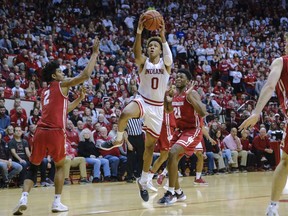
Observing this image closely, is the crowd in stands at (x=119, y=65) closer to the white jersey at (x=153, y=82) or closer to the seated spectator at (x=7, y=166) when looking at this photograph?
the seated spectator at (x=7, y=166)

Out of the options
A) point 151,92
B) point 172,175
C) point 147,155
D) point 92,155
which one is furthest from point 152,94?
point 92,155

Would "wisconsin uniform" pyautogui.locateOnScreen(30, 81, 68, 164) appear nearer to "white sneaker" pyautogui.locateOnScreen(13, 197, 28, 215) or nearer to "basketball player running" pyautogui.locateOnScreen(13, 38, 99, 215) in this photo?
"basketball player running" pyautogui.locateOnScreen(13, 38, 99, 215)

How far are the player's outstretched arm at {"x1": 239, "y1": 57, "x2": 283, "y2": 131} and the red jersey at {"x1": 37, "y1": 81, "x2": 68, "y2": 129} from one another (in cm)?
277

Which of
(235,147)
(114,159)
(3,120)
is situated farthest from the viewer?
(235,147)

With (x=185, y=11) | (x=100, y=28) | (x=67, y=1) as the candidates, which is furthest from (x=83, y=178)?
(x=185, y=11)

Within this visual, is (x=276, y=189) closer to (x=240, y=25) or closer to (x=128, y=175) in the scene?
(x=128, y=175)

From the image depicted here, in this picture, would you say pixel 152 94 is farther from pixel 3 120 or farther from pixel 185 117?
pixel 3 120

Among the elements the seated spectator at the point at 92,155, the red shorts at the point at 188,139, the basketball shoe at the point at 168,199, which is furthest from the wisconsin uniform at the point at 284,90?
the seated spectator at the point at 92,155

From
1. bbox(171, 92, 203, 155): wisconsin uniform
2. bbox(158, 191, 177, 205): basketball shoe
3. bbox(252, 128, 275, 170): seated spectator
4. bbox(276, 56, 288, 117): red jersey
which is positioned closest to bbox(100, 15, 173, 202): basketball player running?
bbox(158, 191, 177, 205): basketball shoe

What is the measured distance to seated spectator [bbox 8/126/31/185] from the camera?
1220 cm

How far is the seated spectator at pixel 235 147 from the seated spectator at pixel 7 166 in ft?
23.5

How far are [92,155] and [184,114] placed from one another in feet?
16.6

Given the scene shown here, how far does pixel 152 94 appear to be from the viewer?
26.5ft

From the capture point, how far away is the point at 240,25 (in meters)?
27.3
